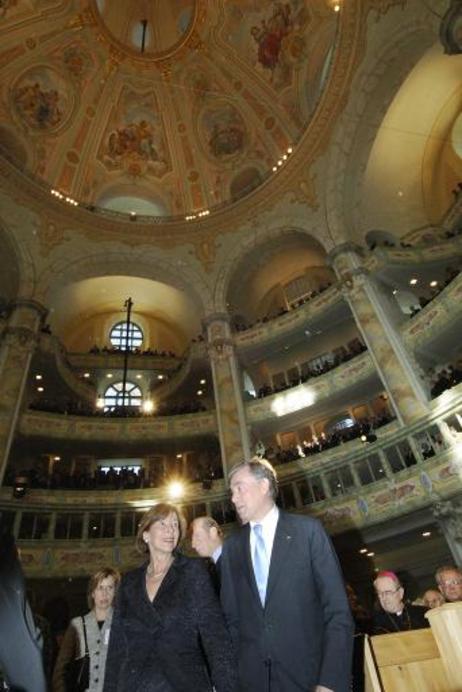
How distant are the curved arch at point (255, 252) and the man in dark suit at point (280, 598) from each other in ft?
66.3

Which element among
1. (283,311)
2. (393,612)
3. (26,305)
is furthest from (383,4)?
(393,612)

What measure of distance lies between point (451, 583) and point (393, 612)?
0.91 meters

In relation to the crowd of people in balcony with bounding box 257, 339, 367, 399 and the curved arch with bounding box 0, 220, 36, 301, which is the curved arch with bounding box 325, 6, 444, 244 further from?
the curved arch with bounding box 0, 220, 36, 301

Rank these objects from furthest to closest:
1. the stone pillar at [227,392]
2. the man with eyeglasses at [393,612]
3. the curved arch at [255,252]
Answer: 1. the curved arch at [255,252]
2. the stone pillar at [227,392]
3. the man with eyeglasses at [393,612]

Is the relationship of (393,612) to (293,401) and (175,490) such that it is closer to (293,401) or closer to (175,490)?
(175,490)

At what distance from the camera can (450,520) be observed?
40.5ft

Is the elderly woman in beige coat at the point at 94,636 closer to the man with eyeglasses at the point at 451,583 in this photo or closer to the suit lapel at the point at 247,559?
the suit lapel at the point at 247,559

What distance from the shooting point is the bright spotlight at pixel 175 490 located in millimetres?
16453

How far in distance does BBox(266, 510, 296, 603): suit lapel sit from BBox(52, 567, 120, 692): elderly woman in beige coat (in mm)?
Result: 1577

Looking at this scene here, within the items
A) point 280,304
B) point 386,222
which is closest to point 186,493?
point 280,304

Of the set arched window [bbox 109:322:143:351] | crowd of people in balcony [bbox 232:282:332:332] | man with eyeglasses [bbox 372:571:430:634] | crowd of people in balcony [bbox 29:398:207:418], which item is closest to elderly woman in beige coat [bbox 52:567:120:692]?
man with eyeglasses [bbox 372:571:430:634]

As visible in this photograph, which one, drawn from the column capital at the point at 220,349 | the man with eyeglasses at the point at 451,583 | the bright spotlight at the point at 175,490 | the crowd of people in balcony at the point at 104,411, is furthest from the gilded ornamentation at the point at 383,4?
the man with eyeglasses at the point at 451,583

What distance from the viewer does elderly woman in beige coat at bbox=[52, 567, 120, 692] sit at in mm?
3253

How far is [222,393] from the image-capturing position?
1922cm
